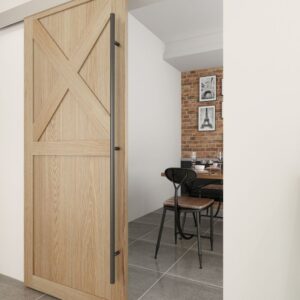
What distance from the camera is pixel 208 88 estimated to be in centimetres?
555

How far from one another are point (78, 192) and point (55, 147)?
0.39 metres

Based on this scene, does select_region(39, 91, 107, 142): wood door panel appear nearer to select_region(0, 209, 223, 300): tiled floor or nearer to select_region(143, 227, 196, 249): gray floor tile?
select_region(0, 209, 223, 300): tiled floor

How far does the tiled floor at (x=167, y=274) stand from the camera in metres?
2.08

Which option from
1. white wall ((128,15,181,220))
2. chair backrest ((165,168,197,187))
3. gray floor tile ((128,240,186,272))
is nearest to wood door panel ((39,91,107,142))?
chair backrest ((165,168,197,187))

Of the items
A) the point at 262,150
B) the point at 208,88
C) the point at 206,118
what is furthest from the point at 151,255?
the point at 208,88

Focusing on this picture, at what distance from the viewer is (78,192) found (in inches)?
75.6

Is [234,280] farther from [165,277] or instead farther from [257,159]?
[165,277]

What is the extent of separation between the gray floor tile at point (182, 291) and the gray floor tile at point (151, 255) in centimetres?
27

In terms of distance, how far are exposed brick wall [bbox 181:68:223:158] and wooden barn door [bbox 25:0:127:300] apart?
13.2 ft

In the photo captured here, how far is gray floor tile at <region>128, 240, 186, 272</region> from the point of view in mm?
2588

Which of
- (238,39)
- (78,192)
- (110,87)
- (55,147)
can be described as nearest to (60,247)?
(78,192)

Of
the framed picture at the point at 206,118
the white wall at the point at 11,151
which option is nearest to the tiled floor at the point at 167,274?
the white wall at the point at 11,151

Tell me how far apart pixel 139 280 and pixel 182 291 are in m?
0.39

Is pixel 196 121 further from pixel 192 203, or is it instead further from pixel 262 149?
pixel 262 149
